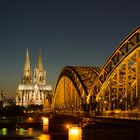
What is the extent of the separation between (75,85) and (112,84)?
93.2 feet

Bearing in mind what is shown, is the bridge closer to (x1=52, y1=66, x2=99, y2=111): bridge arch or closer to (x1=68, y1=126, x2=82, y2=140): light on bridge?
(x1=52, y1=66, x2=99, y2=111): bridge arch

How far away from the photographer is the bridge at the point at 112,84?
4784cm

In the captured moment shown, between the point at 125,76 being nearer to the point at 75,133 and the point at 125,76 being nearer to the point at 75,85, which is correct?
the point at 75,133

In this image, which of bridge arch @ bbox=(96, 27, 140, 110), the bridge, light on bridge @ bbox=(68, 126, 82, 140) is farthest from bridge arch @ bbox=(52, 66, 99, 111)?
light on bridge @ bbox=(68, 126, 82, 140)

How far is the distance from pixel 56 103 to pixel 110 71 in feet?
226

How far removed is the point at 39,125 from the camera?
98250 millimetres

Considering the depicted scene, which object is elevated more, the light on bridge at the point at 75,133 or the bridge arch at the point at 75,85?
the bridge arch at the point at 75,85

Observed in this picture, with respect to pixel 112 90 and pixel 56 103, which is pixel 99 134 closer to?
pixel 112 90

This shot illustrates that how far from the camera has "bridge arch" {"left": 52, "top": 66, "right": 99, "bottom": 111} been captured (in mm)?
83044

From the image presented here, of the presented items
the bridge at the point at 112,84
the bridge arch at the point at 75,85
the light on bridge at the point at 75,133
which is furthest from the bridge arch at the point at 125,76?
the bridge arch at the point at 75,85

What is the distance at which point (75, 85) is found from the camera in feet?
294

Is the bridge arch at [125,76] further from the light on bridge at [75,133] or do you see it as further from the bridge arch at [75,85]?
the bridge arch at [75,85]

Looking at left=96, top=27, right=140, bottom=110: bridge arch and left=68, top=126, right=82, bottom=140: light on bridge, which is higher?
left=96, top=27, right=140, bottom=110: bridge arch

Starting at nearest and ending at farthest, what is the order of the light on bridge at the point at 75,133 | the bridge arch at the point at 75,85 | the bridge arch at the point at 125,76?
1. the light on bridge at the point at 75,133
2. the bridge arch at the point at 125,76
3. the bridge arch at the point at 75,85
